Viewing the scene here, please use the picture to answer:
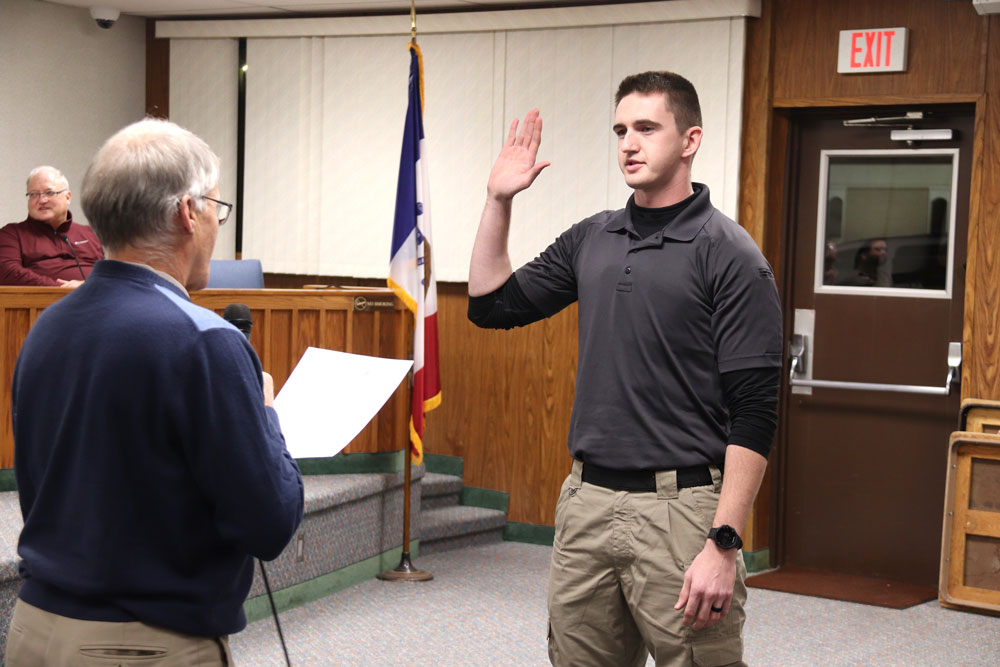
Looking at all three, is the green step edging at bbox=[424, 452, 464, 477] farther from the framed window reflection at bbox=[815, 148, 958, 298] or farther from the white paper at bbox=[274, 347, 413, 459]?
the white paper at bbox=[274, 347, 413, 459]

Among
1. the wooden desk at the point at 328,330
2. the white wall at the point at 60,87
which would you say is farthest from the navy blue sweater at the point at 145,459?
the white wall at the point at 60,87

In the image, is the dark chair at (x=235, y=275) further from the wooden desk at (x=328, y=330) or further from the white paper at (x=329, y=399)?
the white paper at (x=329, y=399)

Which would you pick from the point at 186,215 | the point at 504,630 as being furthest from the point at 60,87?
the point at 186,215

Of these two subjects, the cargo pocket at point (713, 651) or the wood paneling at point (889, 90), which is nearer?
the cargo pocket at point (713, 651)

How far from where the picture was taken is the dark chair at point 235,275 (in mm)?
5359

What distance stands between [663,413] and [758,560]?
11.5 feet

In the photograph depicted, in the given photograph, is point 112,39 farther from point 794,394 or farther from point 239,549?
point 239,549

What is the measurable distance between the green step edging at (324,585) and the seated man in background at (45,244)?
179 centimetres

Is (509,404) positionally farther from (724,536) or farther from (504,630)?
(724,536)

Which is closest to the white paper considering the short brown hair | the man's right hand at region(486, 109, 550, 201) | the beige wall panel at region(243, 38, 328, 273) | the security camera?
the man's right hand at region(486, 109, 550, 201)

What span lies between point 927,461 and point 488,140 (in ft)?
8.38

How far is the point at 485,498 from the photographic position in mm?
5848

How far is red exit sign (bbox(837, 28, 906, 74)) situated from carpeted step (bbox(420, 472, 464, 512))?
269 centimetres

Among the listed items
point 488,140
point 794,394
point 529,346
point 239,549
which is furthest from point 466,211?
point 239,549
